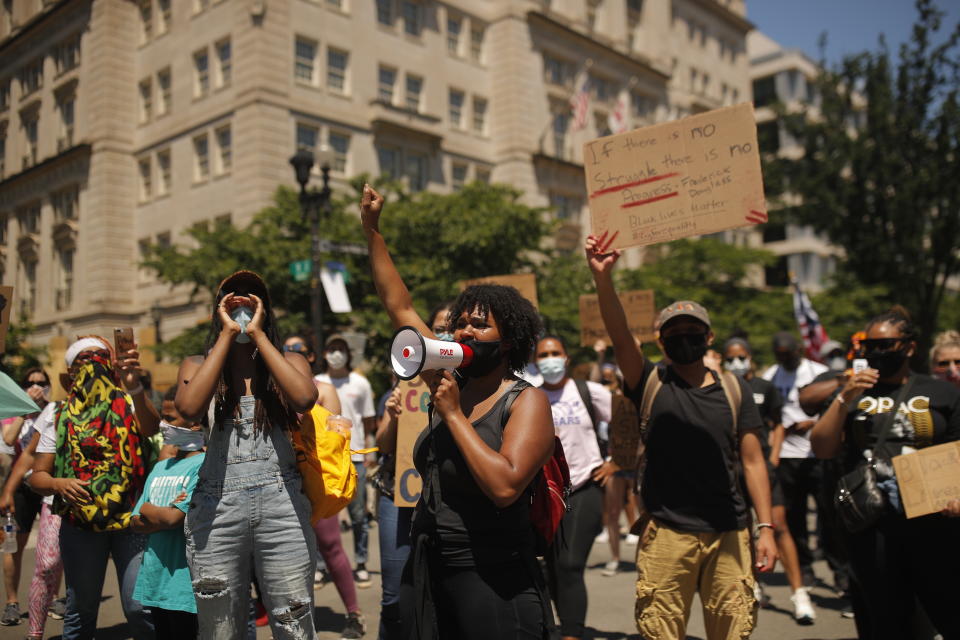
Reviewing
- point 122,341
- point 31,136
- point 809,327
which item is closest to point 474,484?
point 122,341

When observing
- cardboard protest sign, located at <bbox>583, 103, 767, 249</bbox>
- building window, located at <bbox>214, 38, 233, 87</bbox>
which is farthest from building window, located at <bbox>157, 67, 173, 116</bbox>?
cardboard protest sign, located at <bbox>583, 103, 767, 249</bbox>

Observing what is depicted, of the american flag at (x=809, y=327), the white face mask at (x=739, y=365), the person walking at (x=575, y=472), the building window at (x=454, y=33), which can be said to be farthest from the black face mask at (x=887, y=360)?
the building window at (x=454, y=33)

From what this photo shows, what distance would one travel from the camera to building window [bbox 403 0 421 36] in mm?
33656

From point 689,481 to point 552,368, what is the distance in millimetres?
2081

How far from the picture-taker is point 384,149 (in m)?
32.5

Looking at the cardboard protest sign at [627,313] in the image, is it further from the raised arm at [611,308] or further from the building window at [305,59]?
the building window at [305,59]

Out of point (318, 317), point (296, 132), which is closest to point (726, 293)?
point (296, 132)

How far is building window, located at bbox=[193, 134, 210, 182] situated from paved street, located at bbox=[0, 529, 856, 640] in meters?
24.4

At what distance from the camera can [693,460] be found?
4000 mm

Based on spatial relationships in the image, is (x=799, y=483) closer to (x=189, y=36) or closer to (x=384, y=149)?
(x=384, y=149)

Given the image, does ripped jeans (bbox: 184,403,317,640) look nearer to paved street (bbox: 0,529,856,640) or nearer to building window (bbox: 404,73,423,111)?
paved street (bbox: 0,529,856,640)

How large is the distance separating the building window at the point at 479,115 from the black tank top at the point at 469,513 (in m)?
34.6

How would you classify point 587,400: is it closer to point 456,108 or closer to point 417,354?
point 417,354

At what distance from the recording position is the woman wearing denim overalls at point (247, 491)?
11.2 feet
